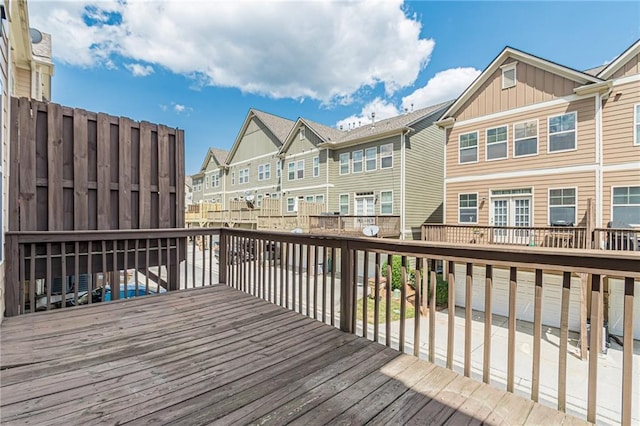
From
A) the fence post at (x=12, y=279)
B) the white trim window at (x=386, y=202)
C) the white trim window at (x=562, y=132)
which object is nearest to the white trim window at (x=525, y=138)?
the white trim window at (x=562, y=132)

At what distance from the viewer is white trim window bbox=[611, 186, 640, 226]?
776 centimetres

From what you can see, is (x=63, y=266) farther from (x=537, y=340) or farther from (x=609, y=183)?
(x=609, y=183)

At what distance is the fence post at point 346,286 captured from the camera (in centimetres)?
265

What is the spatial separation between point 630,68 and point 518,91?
8.63 ft

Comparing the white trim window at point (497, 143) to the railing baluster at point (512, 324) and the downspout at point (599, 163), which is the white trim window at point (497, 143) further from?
the railing baluster at point (512, 324)

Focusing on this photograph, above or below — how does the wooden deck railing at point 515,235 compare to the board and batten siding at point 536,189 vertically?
below

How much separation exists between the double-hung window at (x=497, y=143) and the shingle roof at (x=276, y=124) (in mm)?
11871

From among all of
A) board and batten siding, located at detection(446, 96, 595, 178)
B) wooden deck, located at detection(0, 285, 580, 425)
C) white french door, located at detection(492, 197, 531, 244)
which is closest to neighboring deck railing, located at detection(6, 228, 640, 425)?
wooden deck, located at detection(0, 285, 580, 425)

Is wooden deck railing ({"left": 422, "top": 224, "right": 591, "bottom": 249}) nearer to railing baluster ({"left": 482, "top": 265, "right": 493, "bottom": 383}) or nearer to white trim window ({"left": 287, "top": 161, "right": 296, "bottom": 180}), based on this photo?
railing baluster ({"left": 482, "top": 265, "right": 493, "bottom": 383})

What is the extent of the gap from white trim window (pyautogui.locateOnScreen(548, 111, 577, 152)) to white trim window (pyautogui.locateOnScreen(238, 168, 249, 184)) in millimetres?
17362

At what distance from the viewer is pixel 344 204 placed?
1489 cm

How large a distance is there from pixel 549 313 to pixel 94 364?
11408mm

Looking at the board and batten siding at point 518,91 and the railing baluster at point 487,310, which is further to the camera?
the board and batten siding at point 518,91

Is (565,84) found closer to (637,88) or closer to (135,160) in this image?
(637,88)
